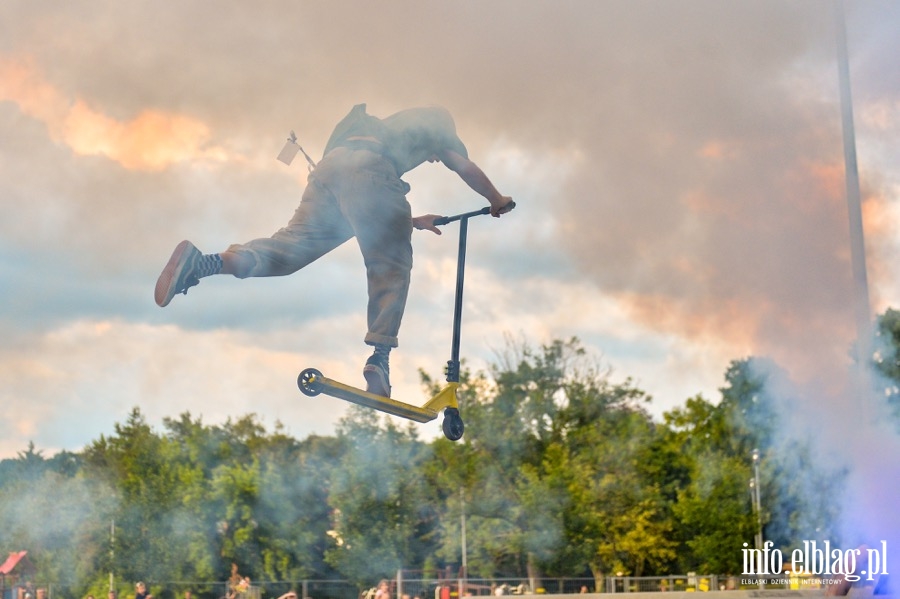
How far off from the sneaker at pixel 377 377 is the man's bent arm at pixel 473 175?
1.26 metres

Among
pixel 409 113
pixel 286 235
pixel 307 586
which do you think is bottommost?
pixel 307 586

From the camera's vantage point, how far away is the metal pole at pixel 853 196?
50.8ft

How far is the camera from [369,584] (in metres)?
35.7

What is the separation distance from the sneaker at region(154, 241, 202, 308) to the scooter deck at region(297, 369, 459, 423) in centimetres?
92

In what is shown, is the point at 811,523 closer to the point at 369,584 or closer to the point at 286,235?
the point at 369,584

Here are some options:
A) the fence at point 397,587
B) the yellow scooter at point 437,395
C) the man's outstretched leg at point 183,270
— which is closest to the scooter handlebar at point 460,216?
the yellow scooter at point 437,395

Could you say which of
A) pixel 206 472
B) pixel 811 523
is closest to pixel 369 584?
pixel 206 472

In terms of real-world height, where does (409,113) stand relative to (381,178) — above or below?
above

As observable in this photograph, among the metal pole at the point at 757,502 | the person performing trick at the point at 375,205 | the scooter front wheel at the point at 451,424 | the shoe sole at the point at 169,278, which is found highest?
the person performing trick at the point at 375,205

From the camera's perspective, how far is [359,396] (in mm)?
6883

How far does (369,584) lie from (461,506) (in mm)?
4150

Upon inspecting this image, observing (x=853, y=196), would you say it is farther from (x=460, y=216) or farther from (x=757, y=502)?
(x=757, y=502)

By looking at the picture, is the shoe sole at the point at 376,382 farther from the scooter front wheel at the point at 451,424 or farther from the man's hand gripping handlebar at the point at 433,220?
the man's hand gripping handlebar at the point at 433,220

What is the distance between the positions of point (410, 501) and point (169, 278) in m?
29.8
